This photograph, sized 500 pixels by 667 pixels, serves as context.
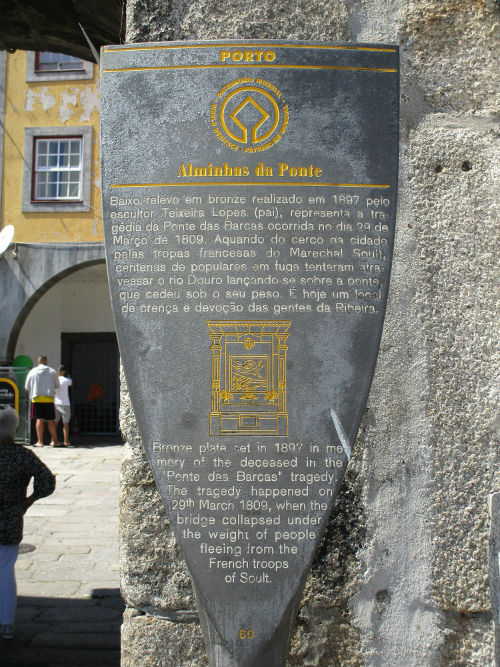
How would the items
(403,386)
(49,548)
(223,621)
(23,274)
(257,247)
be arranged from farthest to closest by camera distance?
1. (23,274)
2. (49,548)
3. (403,386)
4. (257,247)
5. (223,621)

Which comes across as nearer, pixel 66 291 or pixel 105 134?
pixel 105 134

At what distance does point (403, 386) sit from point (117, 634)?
292 centimetres

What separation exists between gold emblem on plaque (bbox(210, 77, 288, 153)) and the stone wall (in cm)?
A: 29

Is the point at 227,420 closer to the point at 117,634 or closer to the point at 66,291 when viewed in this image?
the point at 117,634

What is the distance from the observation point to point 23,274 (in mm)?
13141

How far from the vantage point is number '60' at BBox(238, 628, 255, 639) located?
66.5 inches

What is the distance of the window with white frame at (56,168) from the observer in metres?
13.5

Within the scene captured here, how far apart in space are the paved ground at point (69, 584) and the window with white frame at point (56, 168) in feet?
24.3

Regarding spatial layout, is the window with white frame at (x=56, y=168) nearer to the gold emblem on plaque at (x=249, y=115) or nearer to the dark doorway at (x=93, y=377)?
the dark doorway at (x=93, y=377)

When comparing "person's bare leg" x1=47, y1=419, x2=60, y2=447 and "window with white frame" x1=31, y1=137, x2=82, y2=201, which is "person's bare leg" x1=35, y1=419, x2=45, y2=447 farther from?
"window with white frame" x1=31, y1=137, x2=82, y2=201

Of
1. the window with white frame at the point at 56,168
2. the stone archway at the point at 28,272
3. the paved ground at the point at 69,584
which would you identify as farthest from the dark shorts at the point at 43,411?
the window with white frame at the point at 56,168

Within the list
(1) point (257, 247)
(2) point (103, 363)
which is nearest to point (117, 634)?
(1) point (257, 247)

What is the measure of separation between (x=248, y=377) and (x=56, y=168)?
1303cm

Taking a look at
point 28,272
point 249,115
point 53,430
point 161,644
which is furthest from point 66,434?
point 249,115
